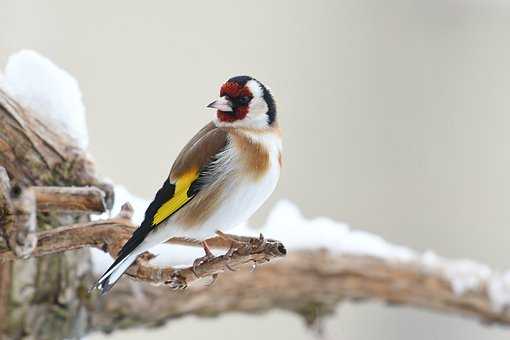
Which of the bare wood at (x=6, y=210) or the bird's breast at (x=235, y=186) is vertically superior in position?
the bird's breast at (x=235, y=186)

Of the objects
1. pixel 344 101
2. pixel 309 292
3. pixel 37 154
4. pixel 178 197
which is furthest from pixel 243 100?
pixel 344 101

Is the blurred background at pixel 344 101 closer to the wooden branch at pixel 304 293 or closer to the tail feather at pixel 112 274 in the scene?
the wooden branch at pixel 304 293

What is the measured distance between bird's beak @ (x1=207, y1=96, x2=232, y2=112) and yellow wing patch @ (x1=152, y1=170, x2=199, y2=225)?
0.08 metres

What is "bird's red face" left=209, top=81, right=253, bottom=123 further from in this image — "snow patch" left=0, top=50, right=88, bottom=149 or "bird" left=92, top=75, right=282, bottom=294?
"snow patch" left=0, top=50, right=88, bottom=149

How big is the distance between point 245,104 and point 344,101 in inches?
76.8

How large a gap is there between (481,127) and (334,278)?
1.81m

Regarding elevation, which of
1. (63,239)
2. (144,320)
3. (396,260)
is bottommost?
(144,320)

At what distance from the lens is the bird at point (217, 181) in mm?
809

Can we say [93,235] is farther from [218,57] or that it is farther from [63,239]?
[218,57]

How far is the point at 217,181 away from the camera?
0.83 m

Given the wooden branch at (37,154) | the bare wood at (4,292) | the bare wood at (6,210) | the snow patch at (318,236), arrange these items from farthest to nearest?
1. the snow patch at (318,236)
2. the bare wood at (4,292)
3. the wooden branch at (37,154)
4. the bare wood at (6,210)

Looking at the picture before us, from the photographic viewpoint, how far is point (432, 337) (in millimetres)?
2916

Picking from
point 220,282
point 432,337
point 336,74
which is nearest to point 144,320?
point 220,282

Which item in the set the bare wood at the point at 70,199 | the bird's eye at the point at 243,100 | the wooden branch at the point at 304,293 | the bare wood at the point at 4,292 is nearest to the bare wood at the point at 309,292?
the wooden branch at the point at 304,293
